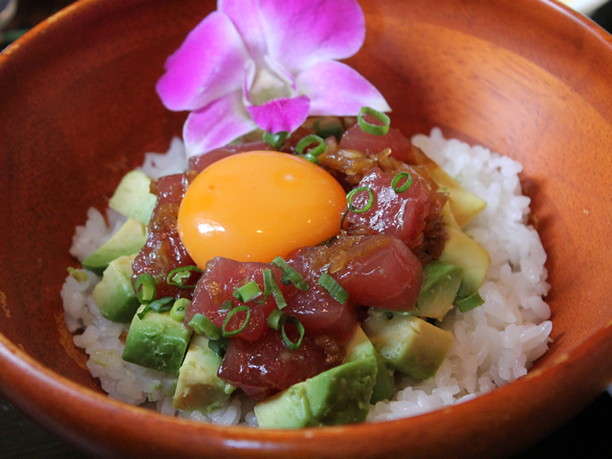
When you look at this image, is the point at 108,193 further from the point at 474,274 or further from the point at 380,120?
the point at 474,274

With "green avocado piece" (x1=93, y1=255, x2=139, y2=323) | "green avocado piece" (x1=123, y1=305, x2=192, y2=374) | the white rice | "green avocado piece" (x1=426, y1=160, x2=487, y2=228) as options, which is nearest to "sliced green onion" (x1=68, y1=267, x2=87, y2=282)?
the white rice

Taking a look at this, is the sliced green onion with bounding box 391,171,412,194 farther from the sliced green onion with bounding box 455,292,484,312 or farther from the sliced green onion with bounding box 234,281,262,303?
the sliced green onion with bounding box 234,281,262,303

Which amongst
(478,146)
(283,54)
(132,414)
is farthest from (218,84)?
(132,414)

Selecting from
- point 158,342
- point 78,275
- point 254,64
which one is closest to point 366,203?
point 158,342

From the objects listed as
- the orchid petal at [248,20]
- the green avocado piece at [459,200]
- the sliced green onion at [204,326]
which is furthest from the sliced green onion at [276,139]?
the sliced green onion at [204,326]

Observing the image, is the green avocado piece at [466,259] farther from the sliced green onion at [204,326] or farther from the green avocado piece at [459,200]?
the sliced green onion at [204,326]
